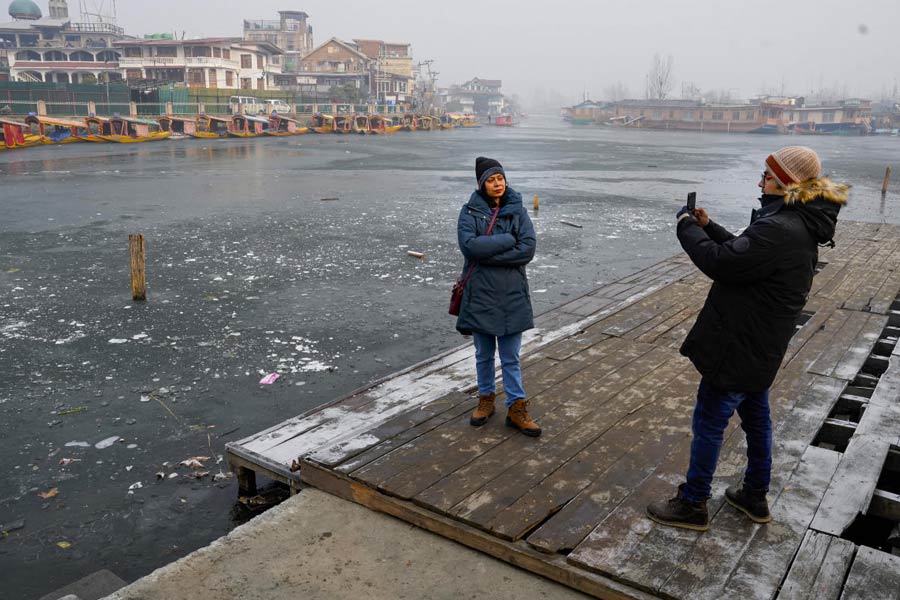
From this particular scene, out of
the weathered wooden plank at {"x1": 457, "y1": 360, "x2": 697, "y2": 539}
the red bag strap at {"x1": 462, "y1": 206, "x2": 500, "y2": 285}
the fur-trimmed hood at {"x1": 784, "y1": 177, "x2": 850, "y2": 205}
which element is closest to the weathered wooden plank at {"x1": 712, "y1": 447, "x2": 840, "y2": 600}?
the weathered wooden plank at {"x1": 457, "y1": 360, "x2": 697, "y2": 539}

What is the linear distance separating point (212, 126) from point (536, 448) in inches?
2266

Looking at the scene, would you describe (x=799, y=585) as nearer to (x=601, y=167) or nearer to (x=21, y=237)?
(x=21, y=237)

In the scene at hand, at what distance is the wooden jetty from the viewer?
3.35 meters

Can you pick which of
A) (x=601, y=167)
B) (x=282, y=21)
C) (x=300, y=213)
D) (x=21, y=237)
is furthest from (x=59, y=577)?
(x=282, y=21)

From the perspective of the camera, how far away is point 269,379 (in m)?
6.79

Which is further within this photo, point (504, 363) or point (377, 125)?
point (377, 125)

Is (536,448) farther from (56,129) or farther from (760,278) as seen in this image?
(56,129)

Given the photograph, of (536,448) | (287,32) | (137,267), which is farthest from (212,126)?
(287,32)

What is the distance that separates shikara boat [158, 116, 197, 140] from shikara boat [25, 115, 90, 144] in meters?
7.59

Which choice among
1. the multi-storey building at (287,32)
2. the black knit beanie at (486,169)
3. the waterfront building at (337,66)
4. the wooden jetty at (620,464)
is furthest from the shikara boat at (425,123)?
the black knit beanie at (486,169)

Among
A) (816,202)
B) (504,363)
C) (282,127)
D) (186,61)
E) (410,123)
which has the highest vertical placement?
(186,61)

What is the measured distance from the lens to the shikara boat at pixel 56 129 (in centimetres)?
4103

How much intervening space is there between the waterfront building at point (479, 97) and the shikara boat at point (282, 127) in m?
107

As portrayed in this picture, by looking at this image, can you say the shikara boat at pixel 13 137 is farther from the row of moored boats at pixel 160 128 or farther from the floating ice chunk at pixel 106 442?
the floating ice chunk at pixel 106 442
